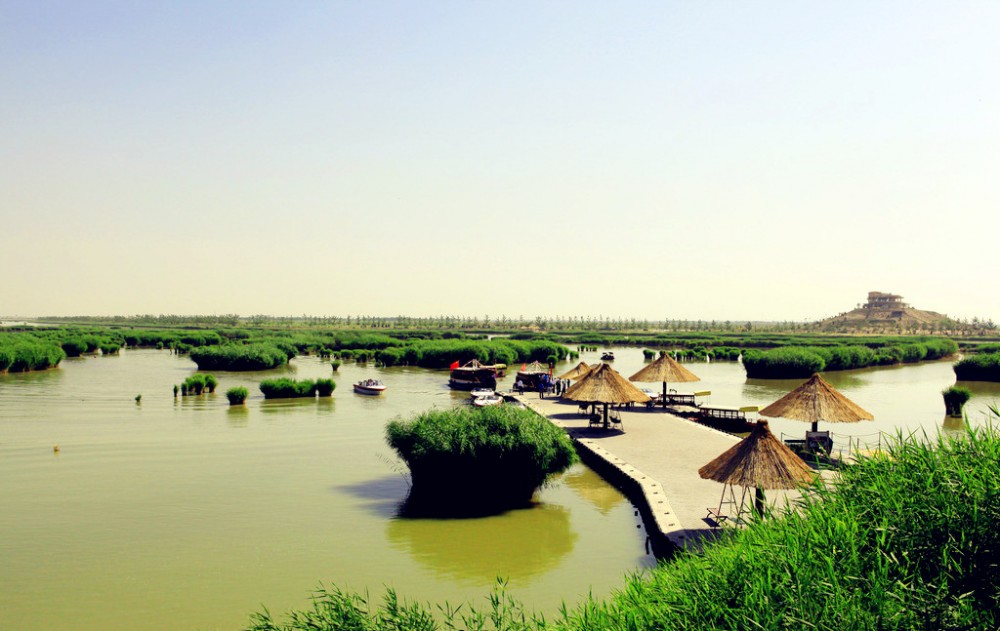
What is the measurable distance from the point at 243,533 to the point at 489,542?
6128mm

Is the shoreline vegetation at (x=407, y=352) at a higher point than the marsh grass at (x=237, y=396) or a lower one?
higher

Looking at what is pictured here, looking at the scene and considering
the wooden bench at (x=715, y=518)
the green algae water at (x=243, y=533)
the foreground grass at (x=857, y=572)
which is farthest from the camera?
the wooden bench at (x=715, y=518)

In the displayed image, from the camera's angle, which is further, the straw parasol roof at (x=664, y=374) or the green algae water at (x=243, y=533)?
the straw parasol roof at (x=664, y=374)

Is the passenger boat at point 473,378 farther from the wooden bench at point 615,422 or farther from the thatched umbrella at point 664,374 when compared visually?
the wooden bench at point 615,422

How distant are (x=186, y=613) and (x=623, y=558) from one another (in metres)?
8.98

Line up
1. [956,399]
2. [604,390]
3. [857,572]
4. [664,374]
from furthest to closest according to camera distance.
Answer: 1. [956,399]
2. [664,374]
3. [604,390]
4. [857,572]

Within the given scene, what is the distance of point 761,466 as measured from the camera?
48.2 feet

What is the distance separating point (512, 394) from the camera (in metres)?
41.4

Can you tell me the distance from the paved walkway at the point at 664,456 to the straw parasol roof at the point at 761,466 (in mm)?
550

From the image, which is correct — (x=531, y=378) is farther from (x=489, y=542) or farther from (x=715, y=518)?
(x=715, y=518)

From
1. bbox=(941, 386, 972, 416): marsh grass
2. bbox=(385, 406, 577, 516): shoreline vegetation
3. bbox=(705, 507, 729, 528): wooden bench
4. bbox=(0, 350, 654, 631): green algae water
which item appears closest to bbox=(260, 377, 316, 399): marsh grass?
bbox=(0, 350, 654, 631): green algae water

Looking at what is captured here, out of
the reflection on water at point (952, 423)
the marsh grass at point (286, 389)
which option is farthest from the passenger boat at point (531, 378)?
the reflection on water at point (952, 423)

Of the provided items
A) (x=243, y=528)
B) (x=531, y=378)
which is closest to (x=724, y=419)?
(x=531, y=378)

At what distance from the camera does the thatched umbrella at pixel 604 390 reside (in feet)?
89.2
